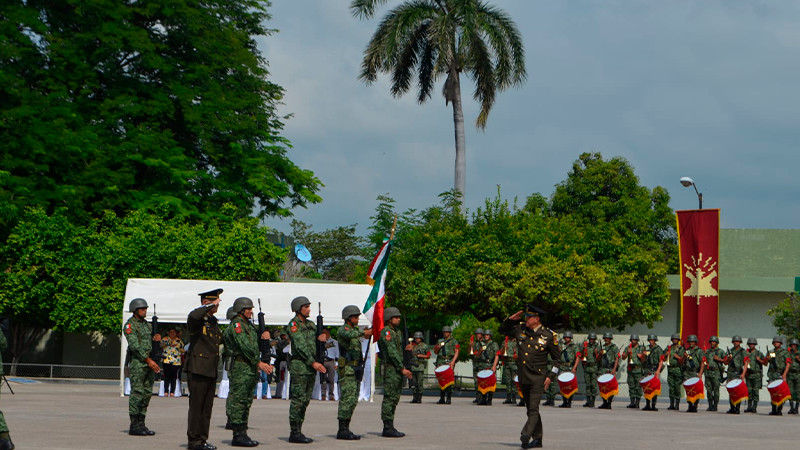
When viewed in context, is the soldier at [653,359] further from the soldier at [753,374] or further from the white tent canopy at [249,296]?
the white tent canopy at [249,296]

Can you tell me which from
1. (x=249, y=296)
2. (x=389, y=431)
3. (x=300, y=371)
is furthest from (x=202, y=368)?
(x=249, y=296)

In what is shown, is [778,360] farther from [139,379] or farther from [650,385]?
[139,379]

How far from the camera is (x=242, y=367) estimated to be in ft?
45.9

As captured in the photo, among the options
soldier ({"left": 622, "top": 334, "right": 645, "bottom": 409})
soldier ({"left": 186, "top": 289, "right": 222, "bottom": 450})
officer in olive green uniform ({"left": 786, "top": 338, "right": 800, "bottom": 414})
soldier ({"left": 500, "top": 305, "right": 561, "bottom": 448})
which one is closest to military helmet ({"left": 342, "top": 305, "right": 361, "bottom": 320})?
soldier ({"left": 500, "top": 305, "right": 561, "bottom": 448})

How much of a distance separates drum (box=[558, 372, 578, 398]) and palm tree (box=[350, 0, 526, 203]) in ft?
55.4

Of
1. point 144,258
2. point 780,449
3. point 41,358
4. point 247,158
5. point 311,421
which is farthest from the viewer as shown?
point 41,358

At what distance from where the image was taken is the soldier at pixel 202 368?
13117mm

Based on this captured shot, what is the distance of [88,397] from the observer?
84.0 feet

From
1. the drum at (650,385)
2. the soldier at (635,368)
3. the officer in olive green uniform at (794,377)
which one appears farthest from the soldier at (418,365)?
the officer in olive green uniform at (794,377)

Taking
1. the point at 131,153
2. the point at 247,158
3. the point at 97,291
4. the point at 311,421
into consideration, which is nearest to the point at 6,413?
the point at 311,421

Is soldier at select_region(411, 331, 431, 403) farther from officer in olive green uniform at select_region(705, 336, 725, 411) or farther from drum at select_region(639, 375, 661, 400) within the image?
officer in olive green uniform at select_region(705, 336, 725, 411)

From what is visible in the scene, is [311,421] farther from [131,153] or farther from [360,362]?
[131,153]

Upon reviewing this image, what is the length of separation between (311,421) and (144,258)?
16203 millimetres

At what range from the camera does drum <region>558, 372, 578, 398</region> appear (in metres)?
25.2
